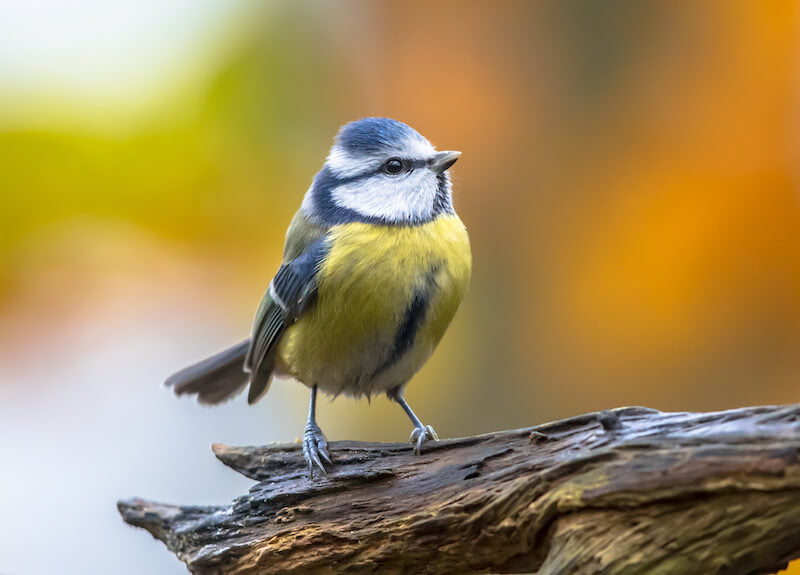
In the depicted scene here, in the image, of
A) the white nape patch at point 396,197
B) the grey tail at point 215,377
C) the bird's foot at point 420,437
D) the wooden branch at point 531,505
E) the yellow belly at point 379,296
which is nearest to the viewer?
the wooden branch at point 531,505

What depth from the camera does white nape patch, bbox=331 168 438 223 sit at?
6.62 ft

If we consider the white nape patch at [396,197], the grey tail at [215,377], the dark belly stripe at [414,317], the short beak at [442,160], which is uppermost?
the short beak at [442,160]

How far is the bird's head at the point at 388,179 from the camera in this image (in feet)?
6.64

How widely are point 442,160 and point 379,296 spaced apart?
43 centimetres

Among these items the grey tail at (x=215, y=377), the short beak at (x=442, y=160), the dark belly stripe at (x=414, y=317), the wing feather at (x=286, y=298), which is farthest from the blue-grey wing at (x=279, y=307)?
the short beak at (x=442, y=160)

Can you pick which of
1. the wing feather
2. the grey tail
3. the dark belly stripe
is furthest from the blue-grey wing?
the dark belly stripe

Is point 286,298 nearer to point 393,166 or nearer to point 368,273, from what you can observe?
point 368,273

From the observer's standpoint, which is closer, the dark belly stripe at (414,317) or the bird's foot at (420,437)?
the bird's foot at (420,437)

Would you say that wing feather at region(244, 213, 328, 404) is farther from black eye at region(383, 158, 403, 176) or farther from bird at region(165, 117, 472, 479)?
black eye at region(383, 158, 403, 176)

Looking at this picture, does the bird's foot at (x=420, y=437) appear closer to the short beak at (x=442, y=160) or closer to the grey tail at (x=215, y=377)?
the short beak at (x=442, y=160)

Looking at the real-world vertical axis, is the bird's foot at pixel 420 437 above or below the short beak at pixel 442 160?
below

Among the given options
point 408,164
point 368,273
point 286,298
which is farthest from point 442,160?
point 286,298

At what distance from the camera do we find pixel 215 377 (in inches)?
101

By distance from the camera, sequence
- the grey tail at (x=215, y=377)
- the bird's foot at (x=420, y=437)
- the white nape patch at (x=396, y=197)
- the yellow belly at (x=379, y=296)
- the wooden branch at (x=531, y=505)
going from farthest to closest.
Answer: the grey tail at (x=215, y=377) → the white nape patch at (x=396, y=197) → the yellow belly at (x=379, y=296) → the bird's foot at (x=420, y=437) → the wooden branch at (x=531, y=505)
